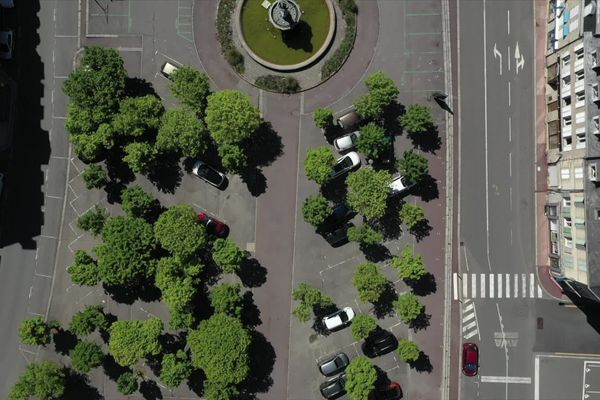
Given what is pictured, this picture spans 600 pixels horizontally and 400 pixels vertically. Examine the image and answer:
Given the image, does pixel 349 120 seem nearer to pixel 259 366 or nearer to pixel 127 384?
pixel 259 366

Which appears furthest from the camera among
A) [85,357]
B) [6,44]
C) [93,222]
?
[6,44]

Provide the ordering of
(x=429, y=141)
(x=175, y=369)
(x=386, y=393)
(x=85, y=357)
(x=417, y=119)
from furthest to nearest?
(x=429, y=141) < (x=386, y=393) < (x=417, y=119) < (x=85, y=357) < (x=175, y=369)

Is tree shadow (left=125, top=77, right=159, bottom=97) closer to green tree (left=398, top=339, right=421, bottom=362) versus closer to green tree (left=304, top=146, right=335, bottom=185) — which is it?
green tree (left=304, top=146, right=335, bottom=185)

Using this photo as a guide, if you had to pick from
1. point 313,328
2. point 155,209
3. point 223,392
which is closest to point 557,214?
point 313,328

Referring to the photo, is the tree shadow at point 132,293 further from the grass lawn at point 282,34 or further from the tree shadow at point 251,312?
the grass lawn at point 282,34

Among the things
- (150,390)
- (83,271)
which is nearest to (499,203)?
(150,390)

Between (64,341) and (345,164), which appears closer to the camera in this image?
(345,164)

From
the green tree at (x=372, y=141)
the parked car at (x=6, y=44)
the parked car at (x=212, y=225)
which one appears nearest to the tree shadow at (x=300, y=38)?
the green tree at (x=372, y=141)
